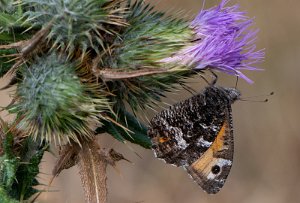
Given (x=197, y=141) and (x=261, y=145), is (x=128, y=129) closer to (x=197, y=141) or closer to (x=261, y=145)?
(x=197, y=141)

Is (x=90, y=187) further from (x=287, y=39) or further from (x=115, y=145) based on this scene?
(x=287, y=39)

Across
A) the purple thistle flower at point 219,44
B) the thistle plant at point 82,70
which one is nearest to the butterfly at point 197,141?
the thistle plant at point 82,70

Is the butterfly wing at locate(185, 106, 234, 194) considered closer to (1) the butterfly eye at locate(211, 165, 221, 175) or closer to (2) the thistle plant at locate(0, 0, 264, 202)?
(1) the butterfly eye at locate(211, 165, 221, 175)

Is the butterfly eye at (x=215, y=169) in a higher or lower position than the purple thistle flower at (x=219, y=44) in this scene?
lower

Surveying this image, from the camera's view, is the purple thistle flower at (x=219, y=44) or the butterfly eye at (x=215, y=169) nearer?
the purple thistle flower at (x=219, y=44)

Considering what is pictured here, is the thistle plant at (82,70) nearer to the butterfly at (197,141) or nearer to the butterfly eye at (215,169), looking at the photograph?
the butterfly at (197,141)

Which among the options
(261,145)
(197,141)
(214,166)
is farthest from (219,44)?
(261,145)

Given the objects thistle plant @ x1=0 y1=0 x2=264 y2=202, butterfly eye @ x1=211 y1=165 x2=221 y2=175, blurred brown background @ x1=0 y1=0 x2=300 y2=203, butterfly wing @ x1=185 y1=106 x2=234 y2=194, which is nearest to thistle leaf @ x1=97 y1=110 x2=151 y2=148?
thistle plant @ x1=0 y1=0 x2=264 y2=202

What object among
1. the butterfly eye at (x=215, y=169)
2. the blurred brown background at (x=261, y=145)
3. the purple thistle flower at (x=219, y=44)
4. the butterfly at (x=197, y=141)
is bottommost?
the blurred brown background at (x=261, y=145)
